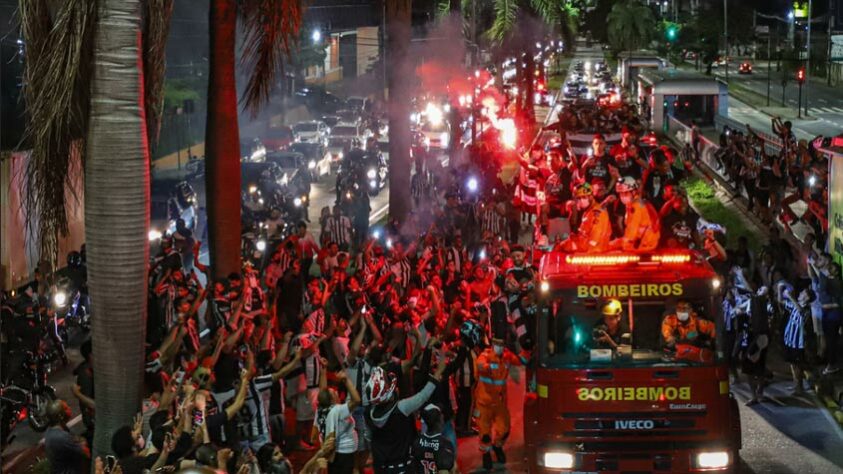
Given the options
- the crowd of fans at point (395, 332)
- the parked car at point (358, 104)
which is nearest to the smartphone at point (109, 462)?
the crowd of fans at point (395, 332)

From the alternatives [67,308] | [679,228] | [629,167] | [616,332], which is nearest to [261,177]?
[67,308]

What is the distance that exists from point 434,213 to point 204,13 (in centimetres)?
3511

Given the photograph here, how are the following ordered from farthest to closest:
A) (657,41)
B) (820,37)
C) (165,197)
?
(657,41) < (820,37) < (165,197)

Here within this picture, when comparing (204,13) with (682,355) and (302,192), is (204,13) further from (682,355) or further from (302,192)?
(682,355)

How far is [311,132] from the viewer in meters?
48.4

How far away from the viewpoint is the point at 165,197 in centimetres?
2828

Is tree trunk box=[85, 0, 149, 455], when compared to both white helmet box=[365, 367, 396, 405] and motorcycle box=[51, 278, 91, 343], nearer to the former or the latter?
white helmet box=[365, 367, 396, 405]

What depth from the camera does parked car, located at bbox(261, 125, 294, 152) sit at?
47.0 metres

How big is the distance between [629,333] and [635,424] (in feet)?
2.58

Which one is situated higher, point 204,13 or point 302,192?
point 204,13

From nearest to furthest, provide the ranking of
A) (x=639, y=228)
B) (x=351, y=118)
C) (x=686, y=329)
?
(x=686, y=329) → (x=639, y=228) → (x=351, y=118)

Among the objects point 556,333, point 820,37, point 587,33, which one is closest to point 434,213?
point 556,333

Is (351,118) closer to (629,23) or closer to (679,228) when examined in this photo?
(629,23)

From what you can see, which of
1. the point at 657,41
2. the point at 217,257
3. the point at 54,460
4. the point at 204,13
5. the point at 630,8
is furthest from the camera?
the point at 657,41
